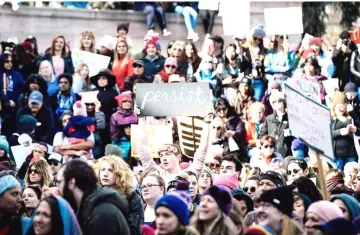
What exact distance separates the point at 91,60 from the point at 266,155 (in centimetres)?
442

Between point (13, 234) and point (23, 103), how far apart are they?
9.97 meters

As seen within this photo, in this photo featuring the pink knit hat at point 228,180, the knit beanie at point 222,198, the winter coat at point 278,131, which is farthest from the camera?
the winter coat at point 278,131

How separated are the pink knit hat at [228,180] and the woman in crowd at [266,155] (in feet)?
12.7

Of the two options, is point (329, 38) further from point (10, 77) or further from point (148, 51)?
point (10, 77)

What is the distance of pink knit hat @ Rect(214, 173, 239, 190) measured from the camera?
1633cm

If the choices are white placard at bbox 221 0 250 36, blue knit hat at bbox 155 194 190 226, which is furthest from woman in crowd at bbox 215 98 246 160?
blue knit hat at bbox 155 194 190 226

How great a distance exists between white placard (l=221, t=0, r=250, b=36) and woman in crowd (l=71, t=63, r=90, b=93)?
2.18 m

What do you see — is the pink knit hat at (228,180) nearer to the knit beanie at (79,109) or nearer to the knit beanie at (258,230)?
the knit beanie at (258,230)

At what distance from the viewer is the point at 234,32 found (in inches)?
957

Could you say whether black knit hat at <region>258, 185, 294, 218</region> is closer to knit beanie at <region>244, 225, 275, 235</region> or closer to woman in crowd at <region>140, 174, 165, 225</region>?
knit beanie at <region>244, 225, 275, 235</region>

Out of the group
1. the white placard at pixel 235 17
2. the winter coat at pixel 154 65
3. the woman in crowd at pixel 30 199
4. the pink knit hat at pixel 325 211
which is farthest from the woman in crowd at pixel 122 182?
the winter coat at pixel 154 65

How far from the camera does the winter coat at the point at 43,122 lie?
2223 centimetres

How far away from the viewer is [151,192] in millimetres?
15312

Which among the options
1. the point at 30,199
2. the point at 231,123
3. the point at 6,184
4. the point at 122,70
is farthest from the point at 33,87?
the point at 6,184
